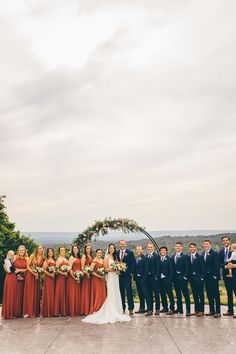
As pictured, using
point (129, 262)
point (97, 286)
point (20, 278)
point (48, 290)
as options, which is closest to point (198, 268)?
point (129, 262)

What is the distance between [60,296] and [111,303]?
64.1 inches

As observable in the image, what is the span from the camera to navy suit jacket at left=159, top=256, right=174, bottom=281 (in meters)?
11.7

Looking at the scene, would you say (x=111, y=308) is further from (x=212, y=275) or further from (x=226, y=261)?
(x=226, y=261)

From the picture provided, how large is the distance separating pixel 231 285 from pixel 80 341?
194 inches

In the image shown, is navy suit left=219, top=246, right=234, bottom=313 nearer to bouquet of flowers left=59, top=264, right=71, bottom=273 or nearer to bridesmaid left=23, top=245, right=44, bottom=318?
bouquet of flowers left=59, top=264, right=71, bottom=273

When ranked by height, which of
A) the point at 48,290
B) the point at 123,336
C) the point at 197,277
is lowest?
the point at 123,336

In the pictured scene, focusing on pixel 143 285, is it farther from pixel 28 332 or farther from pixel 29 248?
pixel 29 248

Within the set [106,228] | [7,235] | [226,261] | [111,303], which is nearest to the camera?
[226,261]

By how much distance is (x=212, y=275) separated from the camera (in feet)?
37.1

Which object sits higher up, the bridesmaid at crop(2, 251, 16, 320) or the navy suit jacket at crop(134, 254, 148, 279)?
the navy suit jacket at crop(134, 254, 148, 279)

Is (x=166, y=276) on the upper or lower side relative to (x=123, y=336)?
upper

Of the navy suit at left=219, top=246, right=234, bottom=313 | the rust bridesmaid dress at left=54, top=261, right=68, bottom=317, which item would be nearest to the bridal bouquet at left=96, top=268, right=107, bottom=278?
the rust bridesmaid dress at left=54, top=261, right=68, bottom=317

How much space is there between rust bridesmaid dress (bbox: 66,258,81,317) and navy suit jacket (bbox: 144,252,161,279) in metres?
2.17

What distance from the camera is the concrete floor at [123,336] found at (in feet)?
26.7
